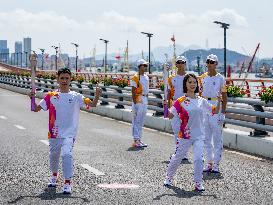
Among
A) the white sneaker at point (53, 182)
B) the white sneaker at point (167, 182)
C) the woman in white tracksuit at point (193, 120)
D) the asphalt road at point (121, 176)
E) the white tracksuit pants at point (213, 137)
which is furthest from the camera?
the white tracksuit pants at point (213, 137)

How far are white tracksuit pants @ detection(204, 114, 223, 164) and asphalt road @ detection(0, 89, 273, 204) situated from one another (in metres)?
Result: 0.35

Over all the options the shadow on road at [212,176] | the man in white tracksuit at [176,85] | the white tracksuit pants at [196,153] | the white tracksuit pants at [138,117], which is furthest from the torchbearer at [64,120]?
the white tracksuit pants at [138,117]

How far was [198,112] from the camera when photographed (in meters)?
7.59

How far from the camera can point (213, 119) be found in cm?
913

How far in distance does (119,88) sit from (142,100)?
335 inches

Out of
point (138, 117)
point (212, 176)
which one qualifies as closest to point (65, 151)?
point (212, 176)

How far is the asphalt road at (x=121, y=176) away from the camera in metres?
7.11

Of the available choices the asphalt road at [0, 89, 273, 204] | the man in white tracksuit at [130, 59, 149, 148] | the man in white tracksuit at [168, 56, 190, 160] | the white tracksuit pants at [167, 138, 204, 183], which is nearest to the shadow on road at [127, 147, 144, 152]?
the asphalt road at [0, 89, 273, 204]

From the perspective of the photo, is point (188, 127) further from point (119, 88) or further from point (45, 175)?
point (119, 88)

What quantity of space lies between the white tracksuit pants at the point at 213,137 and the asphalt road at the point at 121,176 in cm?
35

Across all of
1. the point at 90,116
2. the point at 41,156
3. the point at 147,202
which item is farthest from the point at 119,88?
the point at 147,202

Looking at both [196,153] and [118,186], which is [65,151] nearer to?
[118,186]

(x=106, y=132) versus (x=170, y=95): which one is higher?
(x=170, y=95)

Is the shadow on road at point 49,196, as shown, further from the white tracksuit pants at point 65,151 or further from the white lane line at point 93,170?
the white lane line at point 93,170
